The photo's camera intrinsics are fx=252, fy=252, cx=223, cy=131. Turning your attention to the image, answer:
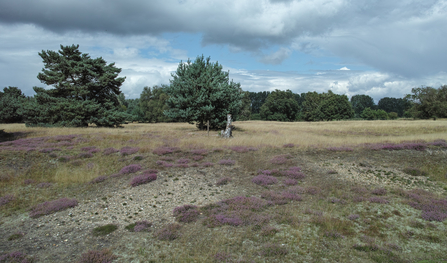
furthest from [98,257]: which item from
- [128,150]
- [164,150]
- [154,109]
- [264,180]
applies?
[154,109]

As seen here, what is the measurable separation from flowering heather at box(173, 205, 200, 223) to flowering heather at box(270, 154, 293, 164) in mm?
7277

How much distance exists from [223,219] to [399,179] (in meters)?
9.59

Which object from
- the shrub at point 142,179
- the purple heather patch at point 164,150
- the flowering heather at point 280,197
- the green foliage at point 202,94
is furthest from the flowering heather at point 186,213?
the green foliage at point 202,94

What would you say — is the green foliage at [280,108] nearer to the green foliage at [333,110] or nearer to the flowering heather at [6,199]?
the green foliage at [333,110]

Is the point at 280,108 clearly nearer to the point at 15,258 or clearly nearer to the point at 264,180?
the point at 264,180

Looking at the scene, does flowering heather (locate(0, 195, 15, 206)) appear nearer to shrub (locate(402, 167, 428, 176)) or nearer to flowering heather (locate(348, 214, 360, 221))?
flowering heather (locate(348, 214, 360, 221))

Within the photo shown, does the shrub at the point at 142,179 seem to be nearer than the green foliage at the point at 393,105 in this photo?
Yes

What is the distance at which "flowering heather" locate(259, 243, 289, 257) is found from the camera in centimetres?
595

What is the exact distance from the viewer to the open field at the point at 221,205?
6.22 metres

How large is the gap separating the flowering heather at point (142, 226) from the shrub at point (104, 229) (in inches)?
23.6

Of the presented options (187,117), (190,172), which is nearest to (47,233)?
(190,172)

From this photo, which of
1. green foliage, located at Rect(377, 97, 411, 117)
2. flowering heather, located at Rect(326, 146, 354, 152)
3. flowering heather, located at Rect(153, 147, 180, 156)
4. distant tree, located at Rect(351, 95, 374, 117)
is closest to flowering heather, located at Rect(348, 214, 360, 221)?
flowering heather, located at Rect(326, 146, 354, 152)

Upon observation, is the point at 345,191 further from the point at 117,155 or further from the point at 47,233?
the point at 117,155

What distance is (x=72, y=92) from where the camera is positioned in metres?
34.4
